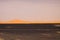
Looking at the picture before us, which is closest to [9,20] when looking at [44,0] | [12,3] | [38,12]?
[12,3]

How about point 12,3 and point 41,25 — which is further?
point 12,3

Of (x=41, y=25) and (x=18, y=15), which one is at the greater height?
(x=18, y=15)

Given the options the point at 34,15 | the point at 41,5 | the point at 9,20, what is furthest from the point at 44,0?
the point at 9,20

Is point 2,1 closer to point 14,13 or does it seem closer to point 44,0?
point 14,13

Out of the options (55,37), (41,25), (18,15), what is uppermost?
(18,15)

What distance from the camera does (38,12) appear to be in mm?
1173

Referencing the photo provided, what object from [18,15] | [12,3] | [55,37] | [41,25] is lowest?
[55,37]

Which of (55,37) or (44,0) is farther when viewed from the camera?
(44,0)

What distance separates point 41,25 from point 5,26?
34 cm

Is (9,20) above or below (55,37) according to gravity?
above

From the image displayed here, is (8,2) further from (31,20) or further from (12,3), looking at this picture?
(31,20)

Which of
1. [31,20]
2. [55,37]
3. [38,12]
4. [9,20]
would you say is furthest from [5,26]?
[55,37]

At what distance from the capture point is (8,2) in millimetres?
1192

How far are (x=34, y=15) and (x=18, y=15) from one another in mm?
164
